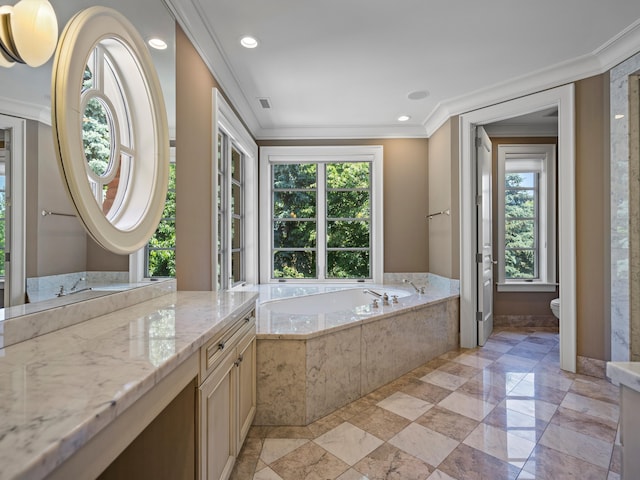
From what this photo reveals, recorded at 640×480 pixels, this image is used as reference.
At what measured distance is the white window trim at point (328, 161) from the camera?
405 centimetres

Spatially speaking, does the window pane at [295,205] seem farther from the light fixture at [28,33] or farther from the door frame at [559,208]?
the light fixture at [28,33]

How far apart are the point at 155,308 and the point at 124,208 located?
1.49 feet

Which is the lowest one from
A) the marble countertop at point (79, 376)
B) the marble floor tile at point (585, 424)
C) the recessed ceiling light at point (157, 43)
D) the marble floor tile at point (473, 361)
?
the marble floor tile at point (585, 424)

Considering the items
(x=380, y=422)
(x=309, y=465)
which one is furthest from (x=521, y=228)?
(x=309, y=465)

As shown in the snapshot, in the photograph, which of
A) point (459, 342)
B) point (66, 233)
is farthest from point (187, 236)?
point (459, 342)

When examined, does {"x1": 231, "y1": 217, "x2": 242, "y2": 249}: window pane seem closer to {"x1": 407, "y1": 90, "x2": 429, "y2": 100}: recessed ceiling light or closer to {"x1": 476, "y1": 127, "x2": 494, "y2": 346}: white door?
{"x1": 407, "y1": 90, "x2": 429, "y2": 100}: recessed ceiling light

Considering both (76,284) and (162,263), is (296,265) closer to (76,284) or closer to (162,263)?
(162,263)

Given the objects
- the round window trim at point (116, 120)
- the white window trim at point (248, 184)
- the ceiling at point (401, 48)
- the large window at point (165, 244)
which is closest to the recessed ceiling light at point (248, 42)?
the ceiling at point (401, 48)

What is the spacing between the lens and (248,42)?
2.26 metres

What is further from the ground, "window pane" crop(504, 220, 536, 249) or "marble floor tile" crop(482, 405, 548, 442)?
"window pane" crop(504, 220, 536, 249)

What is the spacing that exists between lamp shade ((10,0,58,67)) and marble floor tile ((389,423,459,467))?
7.18 feet

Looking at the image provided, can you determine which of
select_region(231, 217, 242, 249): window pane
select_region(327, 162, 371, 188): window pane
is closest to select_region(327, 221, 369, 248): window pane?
select_region(327, 162, 371, 188): window pane

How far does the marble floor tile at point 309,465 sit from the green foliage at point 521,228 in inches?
133

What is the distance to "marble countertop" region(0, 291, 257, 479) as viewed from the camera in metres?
0.49
